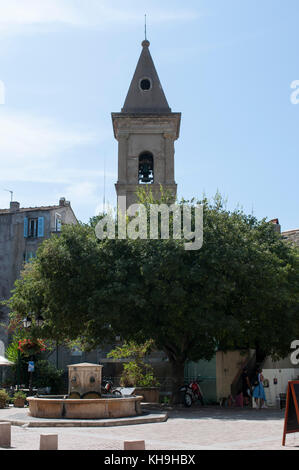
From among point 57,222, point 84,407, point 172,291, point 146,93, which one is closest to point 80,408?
point 84,407

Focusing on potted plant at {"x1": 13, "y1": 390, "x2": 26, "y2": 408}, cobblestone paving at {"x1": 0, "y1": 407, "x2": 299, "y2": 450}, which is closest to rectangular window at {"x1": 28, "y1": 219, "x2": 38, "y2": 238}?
potted plant at {"x1": 13, "y1": 390, "x2": 26, "y2": 408}

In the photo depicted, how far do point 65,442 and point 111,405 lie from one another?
5438mm

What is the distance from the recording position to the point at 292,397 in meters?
12.0

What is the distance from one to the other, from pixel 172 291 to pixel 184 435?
333 inches

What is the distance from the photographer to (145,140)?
4038 centimetres

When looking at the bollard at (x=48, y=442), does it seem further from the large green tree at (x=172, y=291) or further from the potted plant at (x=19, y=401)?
the potted plant at (x=19, y=401)

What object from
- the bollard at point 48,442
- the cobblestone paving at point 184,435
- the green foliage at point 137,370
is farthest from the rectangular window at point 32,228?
the bollard at point 48,442

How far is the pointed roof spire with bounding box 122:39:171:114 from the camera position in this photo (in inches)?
1614

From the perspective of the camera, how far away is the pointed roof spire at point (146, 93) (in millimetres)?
41000

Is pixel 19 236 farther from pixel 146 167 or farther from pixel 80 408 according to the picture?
pixel 80 408

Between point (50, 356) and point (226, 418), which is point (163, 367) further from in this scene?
point (226, 418)

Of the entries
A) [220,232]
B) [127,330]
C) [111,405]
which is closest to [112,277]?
[127,330]

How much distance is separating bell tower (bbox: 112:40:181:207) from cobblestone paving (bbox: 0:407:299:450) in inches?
897

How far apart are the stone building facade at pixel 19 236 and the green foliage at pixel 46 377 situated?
32.9 feet
